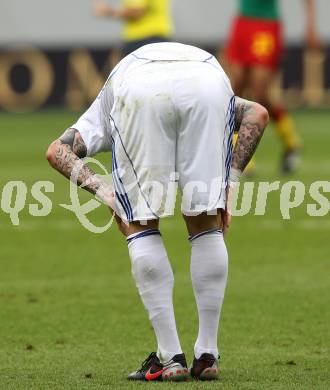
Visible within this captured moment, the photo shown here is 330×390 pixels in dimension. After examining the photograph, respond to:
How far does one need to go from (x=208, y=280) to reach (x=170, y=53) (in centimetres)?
99

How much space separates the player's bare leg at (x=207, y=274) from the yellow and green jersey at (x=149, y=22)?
915 centimetres

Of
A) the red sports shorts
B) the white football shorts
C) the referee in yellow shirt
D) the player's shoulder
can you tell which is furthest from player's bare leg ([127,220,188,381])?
the red sports shorts

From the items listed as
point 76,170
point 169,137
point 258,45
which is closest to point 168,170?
point 169,137

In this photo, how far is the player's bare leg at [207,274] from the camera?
18.9 feet

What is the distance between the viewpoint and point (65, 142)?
19.3 feet

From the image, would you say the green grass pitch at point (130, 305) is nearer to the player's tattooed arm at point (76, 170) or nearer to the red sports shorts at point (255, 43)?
the player's tattooed arm at point (76, 170)

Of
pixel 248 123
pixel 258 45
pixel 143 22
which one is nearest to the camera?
pixel 248 123

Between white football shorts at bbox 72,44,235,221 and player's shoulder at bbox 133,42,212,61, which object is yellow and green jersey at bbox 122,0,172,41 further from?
white football shorts at bbox 72,44,235,221

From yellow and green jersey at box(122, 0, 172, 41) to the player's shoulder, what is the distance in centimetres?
887

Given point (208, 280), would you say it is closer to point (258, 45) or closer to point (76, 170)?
point (76, 170)

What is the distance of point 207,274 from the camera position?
18.9 ft

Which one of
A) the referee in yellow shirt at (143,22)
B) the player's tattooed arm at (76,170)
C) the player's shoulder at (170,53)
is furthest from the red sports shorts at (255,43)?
the player's tattooed arm at (76,170)

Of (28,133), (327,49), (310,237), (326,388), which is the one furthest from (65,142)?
(327,49)

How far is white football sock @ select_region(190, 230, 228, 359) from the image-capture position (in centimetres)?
575
